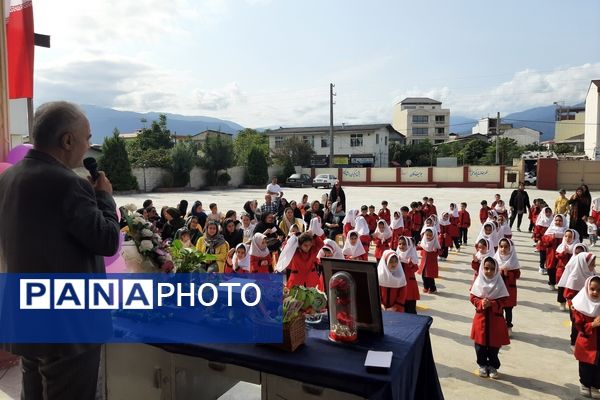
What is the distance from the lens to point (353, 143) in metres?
58.9

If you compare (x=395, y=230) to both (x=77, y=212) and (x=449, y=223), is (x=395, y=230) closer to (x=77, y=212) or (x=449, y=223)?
(x=449, y=223)

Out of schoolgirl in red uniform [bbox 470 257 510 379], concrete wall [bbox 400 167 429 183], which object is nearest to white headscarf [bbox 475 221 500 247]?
schoolgirl in red uniform [bbox 470 257 510 379]

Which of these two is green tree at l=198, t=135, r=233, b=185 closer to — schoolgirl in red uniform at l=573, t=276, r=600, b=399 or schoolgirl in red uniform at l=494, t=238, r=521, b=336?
schoolgirl in red uniform at l=494, t=238, r=521, b=336

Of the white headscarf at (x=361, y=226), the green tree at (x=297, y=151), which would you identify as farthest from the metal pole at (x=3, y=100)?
the green tree at (x=297, y=151)

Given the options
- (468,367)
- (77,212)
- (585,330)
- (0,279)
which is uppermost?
(77,212)

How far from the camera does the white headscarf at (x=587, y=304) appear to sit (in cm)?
480

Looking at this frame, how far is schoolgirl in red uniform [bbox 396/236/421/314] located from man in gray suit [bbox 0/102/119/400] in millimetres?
5148

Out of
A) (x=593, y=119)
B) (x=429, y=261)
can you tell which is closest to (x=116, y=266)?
(x=429, y=261)

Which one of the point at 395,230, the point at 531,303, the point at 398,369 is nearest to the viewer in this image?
the point at 398,369

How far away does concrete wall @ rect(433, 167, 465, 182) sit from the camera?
134 feet

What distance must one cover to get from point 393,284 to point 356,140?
5348 centimetres

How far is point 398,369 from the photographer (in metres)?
2.67

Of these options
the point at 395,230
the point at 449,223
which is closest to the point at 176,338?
the point at 395,230

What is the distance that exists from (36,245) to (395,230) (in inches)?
425
